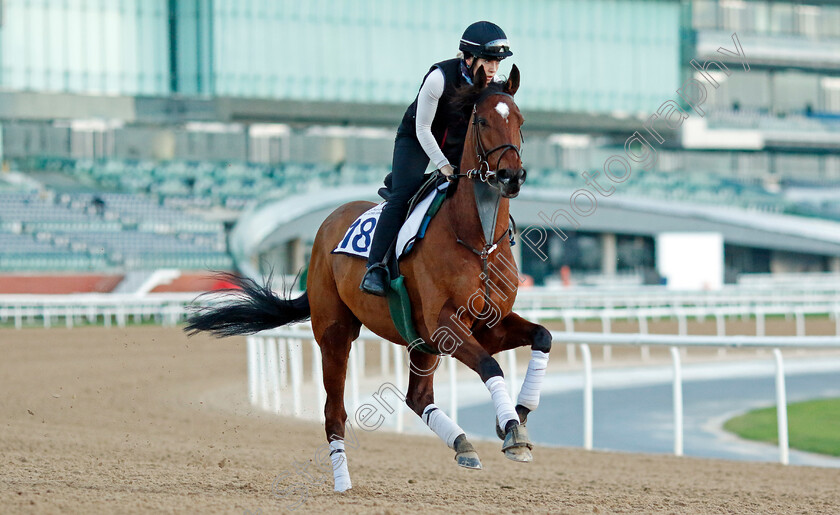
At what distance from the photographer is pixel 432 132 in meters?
4.97

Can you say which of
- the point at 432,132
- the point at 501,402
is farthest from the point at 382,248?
the point at 501,402

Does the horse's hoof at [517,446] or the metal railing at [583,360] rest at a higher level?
the horse's hoof at [517,446]

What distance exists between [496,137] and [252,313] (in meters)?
2.19

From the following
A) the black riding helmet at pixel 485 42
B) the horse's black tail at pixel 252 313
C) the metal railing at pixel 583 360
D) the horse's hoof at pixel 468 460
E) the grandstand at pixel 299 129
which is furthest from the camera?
the grandstand at pixel 299 129

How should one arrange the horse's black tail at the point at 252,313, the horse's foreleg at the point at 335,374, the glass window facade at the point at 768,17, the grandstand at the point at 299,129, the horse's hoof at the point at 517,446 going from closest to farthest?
the horse's hoof at the point at 517,446
the horse's foreleg at the point at 335,374
the horse's black tail at the point at 252,313
the grandstand at the point at 299,129
the glass window facade at the point at 768,17

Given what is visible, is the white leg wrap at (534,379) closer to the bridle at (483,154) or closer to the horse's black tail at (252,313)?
the bridle at (483,154)

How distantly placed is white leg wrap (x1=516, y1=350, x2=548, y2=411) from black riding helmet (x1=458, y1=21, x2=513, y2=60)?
4.06 ft

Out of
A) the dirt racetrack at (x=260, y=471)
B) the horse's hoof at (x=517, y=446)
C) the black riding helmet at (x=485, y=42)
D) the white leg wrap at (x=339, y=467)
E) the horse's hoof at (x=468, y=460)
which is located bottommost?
the dirt racetrack at (x=260, y=471)

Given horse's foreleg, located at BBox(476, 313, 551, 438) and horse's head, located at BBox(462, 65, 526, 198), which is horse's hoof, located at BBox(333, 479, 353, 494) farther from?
horse's head, located at BBox(462, 65, 526, 198)

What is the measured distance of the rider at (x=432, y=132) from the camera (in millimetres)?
4609

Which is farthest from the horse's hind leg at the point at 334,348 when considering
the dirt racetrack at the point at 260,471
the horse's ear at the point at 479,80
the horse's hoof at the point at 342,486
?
the horse's ear at the point at 479,80

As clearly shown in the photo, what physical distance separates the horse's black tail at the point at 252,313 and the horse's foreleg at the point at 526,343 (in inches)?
61.9

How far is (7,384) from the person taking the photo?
11.0 m

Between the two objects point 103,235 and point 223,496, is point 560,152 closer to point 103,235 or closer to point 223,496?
point 103,235
